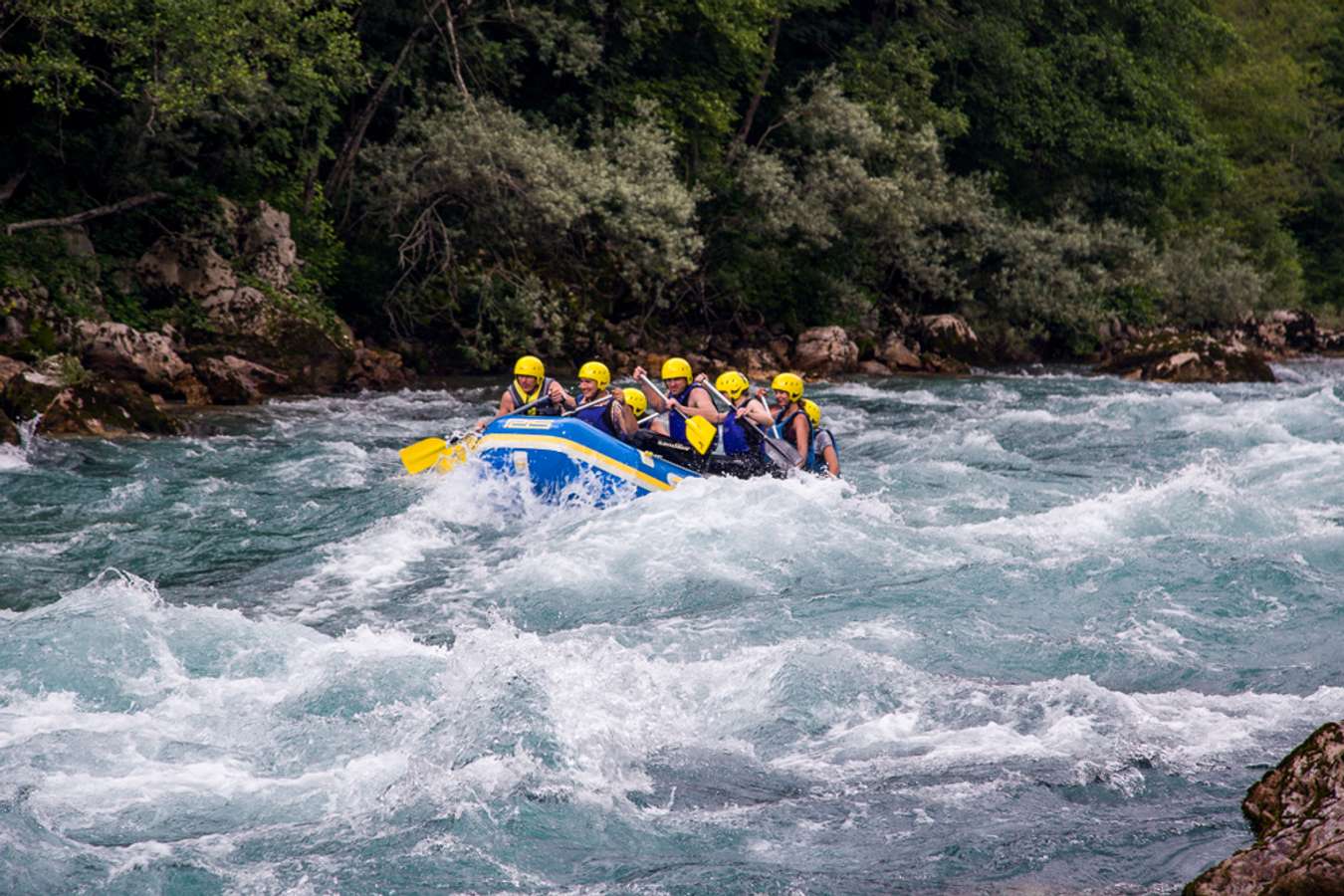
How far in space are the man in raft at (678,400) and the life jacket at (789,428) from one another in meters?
0.49

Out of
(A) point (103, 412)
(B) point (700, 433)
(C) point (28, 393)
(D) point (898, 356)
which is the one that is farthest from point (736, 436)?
(D) point (898, 356)

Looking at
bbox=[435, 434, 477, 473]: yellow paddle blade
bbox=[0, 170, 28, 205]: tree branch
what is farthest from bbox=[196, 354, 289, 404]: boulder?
bbox=[435, 434, 477, 473]: yellow paddle blade

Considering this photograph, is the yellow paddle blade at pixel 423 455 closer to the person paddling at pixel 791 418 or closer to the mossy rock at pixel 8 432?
the person paddling at pixel 791 418

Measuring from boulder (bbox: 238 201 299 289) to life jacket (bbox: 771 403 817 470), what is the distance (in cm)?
915

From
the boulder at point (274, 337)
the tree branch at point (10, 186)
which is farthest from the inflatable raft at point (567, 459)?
the tree branch at point (10, 186)

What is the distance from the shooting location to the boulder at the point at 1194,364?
22859 millimetres

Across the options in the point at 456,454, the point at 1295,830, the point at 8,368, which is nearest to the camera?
the point at 1295,830

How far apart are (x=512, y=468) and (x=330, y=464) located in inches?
120

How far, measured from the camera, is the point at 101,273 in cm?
1678

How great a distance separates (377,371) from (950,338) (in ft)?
36.8

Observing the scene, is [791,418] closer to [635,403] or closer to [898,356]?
[635,403]

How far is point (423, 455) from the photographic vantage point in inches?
442

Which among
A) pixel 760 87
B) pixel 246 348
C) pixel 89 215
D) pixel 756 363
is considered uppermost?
pixel 760 87

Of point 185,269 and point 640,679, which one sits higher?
point 185,269
